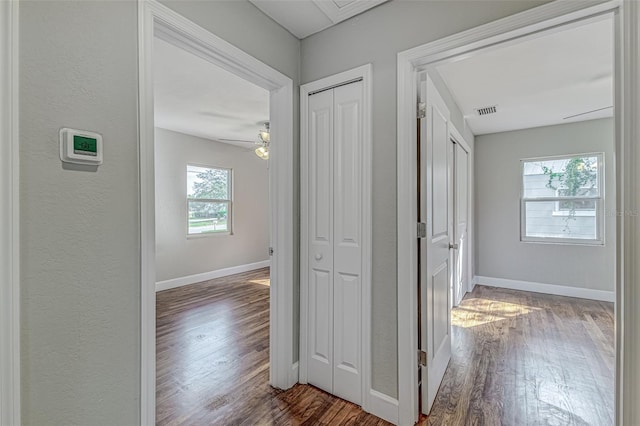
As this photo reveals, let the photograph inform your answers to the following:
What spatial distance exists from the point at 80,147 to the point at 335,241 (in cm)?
141

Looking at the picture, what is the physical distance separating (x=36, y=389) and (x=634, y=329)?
221cm

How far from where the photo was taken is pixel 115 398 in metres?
1.18

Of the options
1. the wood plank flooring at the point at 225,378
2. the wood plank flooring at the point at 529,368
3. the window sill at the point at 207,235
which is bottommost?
the wood plank flooring at the point at 529,368

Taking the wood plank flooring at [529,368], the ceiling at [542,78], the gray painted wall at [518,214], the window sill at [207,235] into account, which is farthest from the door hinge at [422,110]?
the window sill at [207,235]

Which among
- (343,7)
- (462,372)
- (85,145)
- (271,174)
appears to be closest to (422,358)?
(462,372)

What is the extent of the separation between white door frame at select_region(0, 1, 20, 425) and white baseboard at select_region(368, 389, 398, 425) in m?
1.63

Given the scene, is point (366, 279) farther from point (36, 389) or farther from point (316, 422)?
point (36, 389)

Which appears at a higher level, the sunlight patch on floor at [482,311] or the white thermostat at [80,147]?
the white thermostat at [80,147]

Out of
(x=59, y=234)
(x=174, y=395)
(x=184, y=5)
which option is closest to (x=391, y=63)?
(x=184, y=5)

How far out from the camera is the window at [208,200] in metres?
5.15

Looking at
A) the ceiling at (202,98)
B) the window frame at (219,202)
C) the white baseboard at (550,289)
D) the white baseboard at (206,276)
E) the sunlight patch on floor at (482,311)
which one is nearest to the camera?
the ceiling at (202,98)

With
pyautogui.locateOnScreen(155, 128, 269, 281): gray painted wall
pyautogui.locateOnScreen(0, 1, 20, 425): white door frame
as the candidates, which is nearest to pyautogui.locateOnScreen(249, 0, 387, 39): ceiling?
pyautogui.locateOnScreen(0, 1, 20, 425): white door frame

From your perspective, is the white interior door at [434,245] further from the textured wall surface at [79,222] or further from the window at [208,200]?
the window at [208,200]

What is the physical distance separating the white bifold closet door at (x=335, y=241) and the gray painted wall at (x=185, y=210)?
3.55 m
